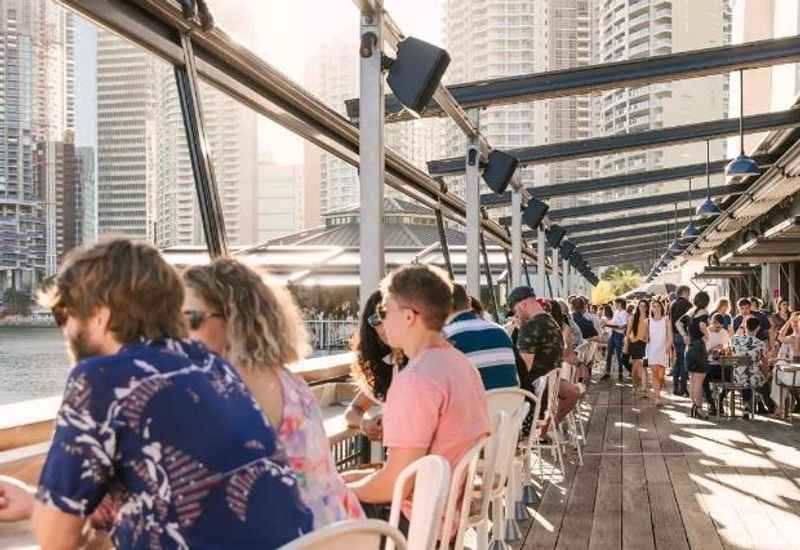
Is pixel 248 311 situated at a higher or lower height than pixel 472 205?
lower

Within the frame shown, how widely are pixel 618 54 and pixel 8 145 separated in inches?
3369

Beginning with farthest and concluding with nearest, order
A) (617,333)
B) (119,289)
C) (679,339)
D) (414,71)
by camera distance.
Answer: (617,333), (679,339), (414,71), (119,289)

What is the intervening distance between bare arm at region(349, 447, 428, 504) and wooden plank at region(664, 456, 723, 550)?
3123 millimetres

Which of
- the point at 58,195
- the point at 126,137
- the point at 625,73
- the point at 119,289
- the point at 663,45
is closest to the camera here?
the point at 119,289

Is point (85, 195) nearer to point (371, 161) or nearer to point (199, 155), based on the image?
point (199, 155)

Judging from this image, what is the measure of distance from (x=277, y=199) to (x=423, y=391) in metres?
1.67

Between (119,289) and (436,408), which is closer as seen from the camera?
(119,289)

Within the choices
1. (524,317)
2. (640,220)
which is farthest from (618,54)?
(524,317)

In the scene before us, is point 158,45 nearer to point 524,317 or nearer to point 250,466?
point 250,466

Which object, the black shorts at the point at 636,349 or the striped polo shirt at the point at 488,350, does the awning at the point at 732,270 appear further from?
the striped polo shirt at the point at 488,350

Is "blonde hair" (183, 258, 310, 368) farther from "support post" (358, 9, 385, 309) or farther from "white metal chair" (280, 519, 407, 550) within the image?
"support post" (358, 9, 385, 309)

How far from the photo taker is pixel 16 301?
10.2 ft

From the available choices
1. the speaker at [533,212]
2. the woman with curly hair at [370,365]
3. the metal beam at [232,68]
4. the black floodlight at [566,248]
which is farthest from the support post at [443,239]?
the black floodlight at [566,248]

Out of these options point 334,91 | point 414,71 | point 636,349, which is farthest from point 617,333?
point 414,71
